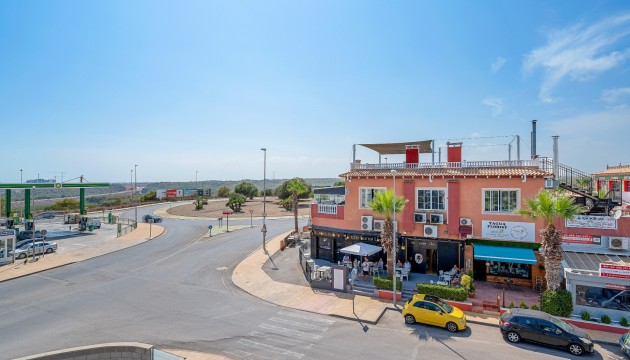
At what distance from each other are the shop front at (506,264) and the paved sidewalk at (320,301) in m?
4.73

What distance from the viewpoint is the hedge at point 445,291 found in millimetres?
21797

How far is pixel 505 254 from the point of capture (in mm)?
23578

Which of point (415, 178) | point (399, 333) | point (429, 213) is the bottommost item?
point (399, 333)

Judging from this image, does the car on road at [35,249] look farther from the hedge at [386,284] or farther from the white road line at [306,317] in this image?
the hedge at [386,284]

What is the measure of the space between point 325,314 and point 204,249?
74.5 feet

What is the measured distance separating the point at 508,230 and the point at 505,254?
2.10 metres

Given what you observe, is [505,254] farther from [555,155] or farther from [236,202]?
[236,202]

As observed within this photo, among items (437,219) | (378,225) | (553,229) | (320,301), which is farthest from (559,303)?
(320,301)

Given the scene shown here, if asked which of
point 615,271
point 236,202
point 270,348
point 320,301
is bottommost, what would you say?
point 270,348

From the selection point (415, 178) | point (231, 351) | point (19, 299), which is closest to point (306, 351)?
point (231, 351)

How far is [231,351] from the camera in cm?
1655

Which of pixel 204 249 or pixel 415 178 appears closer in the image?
pixel 415 178

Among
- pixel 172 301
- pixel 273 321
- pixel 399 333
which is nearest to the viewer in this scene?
pixel 399 333

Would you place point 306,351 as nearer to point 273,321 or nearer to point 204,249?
point 273,321
